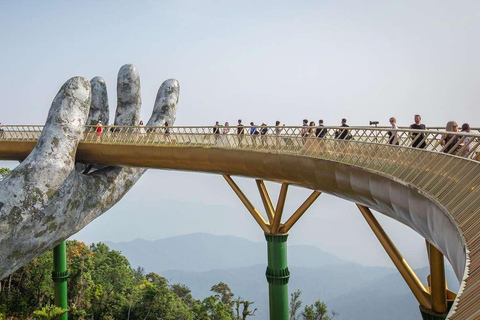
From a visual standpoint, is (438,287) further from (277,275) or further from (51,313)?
(51,313)

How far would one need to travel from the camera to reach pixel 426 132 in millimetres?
9164

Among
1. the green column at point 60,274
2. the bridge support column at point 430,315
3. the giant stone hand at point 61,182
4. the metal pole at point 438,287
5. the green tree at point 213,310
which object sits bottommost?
the bridge support column at point 430,315

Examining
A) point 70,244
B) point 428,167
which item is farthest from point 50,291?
point 428,167

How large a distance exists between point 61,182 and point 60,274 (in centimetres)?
695

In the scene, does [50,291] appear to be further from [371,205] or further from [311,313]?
[371,205]

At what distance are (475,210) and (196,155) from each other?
12.2 m

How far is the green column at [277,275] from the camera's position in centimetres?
1510

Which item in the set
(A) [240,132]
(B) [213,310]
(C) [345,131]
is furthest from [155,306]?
(C) [345,131]

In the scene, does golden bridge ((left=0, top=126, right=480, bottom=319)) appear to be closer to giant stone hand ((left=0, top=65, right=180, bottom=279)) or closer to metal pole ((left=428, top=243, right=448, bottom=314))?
metal pole ((left=428, top=243, right=448, bottom=314))

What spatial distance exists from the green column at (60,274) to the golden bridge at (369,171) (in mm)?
5179

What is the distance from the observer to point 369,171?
391 inches

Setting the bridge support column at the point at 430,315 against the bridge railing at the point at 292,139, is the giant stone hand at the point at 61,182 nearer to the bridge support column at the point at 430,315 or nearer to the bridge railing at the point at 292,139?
the bridge railing at the point at 292,139

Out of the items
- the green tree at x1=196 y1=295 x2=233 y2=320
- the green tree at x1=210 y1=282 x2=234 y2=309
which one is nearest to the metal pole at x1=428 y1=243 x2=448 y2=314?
the green tree at x1=196 y1=295 x2=233 y2=320

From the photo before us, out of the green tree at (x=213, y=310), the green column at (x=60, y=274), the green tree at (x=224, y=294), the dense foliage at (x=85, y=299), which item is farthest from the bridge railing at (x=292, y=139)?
the green tree at (x=224, y=294)
